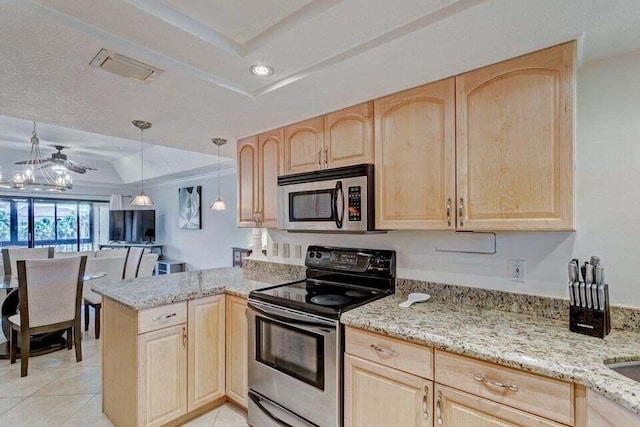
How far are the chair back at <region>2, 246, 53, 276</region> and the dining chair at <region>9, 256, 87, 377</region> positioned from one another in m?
1.71

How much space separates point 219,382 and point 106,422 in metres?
0.79

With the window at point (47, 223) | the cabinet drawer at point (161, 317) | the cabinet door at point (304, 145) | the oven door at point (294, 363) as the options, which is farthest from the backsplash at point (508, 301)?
the window at point (47, 223)

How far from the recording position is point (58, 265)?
10.5ft

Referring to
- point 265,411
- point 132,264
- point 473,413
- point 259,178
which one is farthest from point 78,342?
point 473,413

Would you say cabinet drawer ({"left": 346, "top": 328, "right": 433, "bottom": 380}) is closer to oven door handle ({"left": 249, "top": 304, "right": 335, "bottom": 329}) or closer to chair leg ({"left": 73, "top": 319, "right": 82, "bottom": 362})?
oven door handle ({"left": 249, "top": 304, "right": 335, "bottom": 329})

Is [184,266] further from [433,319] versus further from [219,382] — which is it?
[433,319]

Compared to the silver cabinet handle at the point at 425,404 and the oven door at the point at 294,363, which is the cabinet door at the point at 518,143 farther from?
the oven door at the point at 294,363

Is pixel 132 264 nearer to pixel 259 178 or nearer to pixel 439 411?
pixel 259 178

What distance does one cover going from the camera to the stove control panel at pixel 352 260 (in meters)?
2.25

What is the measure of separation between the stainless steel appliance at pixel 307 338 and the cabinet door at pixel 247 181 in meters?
0.81

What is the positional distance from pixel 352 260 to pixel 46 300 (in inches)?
118

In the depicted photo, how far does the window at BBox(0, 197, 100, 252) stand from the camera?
6898mm

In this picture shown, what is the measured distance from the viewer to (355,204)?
2.11 m

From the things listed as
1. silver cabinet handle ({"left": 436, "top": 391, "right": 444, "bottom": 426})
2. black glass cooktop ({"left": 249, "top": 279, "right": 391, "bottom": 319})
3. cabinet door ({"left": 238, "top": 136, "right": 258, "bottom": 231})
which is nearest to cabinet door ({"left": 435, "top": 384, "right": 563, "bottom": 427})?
silver cabinet handle ({"left": 436, "top": 391, "right": 444, "bottom": 426})
